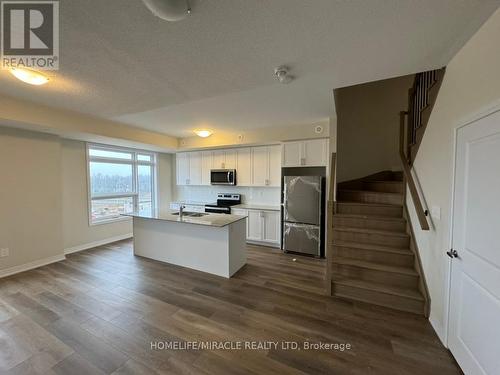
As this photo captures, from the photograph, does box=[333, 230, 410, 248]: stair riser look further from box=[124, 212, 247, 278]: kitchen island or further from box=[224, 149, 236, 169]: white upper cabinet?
box=[224, 149, 236, 169]: white upper cabinet

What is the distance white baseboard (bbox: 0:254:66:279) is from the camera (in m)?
3.18

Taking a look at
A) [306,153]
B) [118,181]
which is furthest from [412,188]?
[118,181]

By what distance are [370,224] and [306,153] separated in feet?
5.78

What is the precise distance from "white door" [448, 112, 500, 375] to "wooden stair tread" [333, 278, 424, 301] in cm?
55

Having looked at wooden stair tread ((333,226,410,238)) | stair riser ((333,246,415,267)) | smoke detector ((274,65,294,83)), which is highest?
smoke detector ((274,65,294,83))

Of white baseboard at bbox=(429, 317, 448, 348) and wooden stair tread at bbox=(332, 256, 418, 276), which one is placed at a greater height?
wooden stair tread at bbox=(332, 256, 418, 276)

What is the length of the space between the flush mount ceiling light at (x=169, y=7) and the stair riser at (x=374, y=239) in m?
3.07

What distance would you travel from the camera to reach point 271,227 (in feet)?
14.8

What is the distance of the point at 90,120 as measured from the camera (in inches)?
141

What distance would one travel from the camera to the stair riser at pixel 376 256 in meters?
2.63

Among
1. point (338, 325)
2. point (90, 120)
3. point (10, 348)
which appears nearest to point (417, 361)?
point (338, 325)

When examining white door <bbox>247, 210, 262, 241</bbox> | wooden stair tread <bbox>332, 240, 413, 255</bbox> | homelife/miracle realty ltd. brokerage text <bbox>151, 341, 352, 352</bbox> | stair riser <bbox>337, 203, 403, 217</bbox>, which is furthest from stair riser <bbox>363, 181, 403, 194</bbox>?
→ homelife/miracle realty ltd. brokerage text <bbox>151, 341, 352, 352</bbox>

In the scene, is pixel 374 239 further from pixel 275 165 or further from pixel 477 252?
pixel 275 165

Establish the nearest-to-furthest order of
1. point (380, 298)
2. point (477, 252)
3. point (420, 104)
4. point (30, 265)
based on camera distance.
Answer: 1. point (477, 252)
2. point (380, 298)
3. point (420, 104)
4. point (30, 265)
